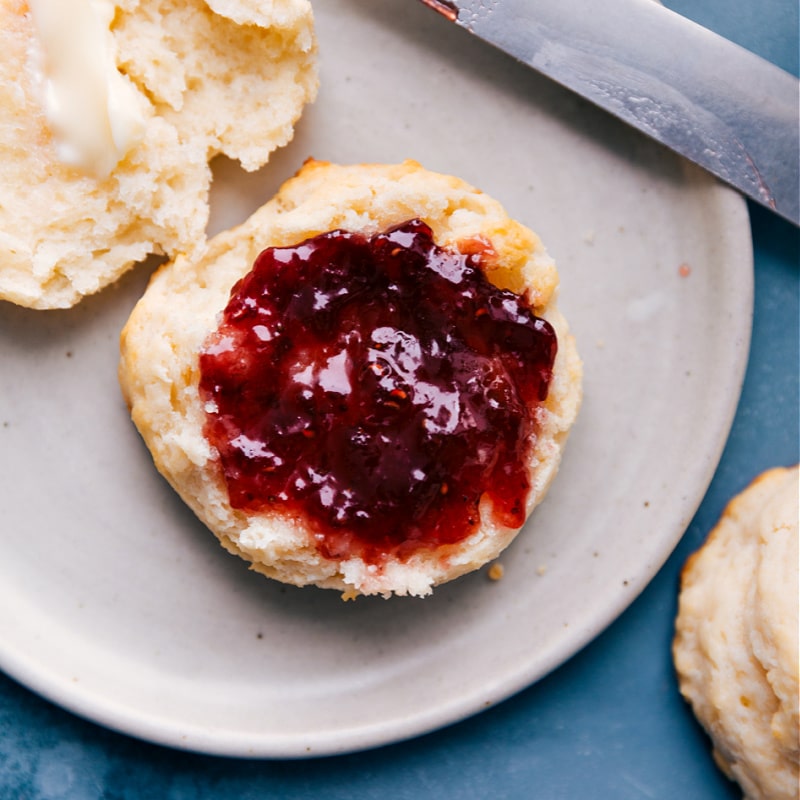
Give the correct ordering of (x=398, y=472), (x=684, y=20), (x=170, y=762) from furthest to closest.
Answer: (x=170, y=762) < (x=684, y=20) < (x=398, y=472)

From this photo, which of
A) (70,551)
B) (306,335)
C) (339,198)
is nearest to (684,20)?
(339,198)

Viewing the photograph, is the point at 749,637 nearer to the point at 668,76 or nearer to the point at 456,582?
the point at 456,582

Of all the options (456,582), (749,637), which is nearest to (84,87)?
(456,582)

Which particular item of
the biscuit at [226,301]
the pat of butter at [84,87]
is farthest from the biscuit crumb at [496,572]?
the pat of butter at [84,87]

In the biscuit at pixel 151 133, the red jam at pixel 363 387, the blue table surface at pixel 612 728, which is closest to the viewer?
the red jam at pixel 363 387

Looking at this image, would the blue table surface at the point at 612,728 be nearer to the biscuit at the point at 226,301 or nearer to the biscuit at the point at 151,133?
the biscuit at the point at 226,301

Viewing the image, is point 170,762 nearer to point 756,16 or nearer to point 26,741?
point 26,741

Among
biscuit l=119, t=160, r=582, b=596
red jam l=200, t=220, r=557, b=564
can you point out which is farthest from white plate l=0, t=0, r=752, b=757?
→ red jam l=200, t=220, r=557, b=564
